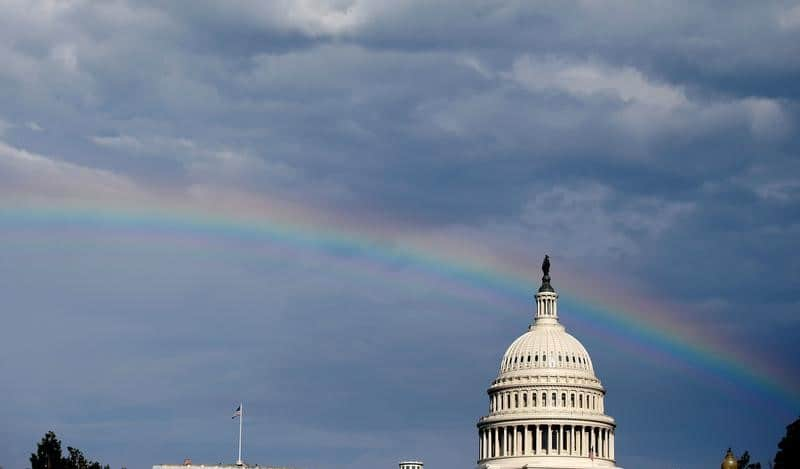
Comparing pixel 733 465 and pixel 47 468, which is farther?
pixel 47 468

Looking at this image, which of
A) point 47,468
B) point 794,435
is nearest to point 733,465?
point 794,435

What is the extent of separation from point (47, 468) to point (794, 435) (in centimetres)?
7803

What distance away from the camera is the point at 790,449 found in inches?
7520

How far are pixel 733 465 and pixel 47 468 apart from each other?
83204 millimetres

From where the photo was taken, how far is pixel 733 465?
14625 centimetres

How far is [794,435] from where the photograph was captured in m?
192

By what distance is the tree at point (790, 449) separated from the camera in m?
189

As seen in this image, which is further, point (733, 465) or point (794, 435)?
point (794, 435)

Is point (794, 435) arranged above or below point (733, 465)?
above

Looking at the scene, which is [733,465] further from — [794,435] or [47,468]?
[47,468]

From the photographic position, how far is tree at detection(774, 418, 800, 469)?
188625 millimetres

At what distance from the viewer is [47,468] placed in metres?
200
